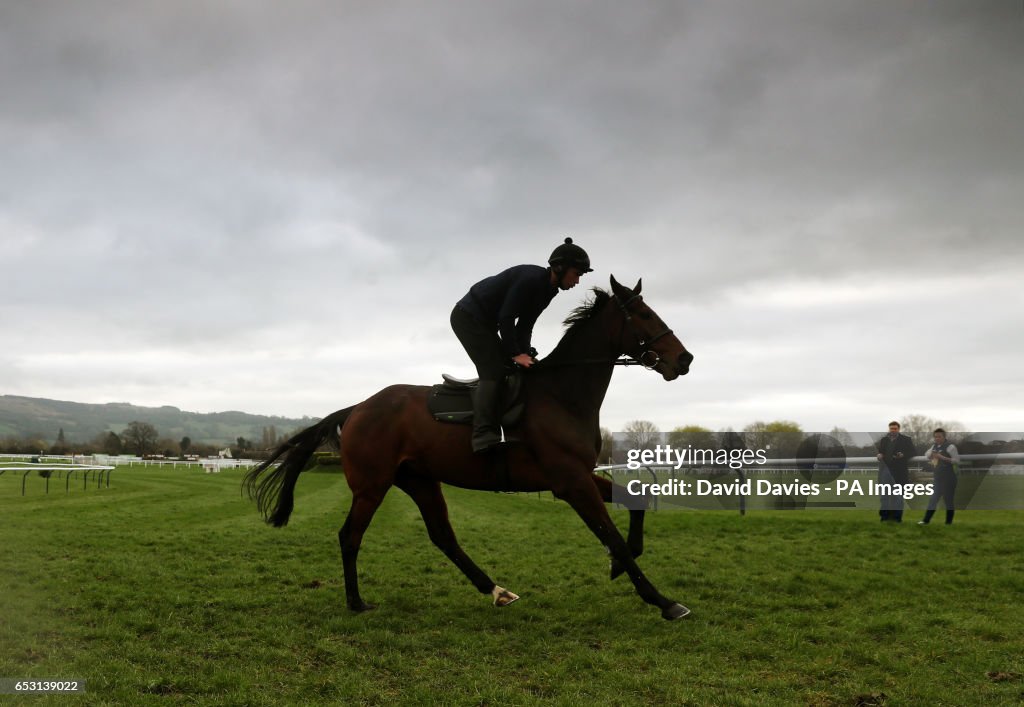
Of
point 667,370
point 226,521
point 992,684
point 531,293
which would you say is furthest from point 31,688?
point 226,521

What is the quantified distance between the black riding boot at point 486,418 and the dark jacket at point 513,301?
1.56ft

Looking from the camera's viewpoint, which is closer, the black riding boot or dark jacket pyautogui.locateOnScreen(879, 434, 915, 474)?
the black riding boot

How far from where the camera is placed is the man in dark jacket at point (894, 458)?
52.0 ft

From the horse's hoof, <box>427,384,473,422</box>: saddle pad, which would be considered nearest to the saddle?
<box>427,384,473,422</box>: saddle pad

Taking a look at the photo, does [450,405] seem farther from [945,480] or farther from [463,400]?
[945,480]

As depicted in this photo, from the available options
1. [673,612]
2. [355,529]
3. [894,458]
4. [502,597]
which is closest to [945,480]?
[894,458]

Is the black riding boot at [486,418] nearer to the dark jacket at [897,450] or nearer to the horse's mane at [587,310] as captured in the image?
the horse's mane at [587,310]

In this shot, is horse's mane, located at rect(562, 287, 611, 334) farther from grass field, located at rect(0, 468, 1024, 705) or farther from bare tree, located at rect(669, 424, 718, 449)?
bare tree, located at rect(669, 424, 718, 449)

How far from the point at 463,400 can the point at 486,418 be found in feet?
1.61

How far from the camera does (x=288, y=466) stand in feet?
27.3

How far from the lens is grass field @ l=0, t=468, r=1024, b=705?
5020 mm

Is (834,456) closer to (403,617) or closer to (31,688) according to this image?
(403,617)

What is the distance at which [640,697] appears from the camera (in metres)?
4.83

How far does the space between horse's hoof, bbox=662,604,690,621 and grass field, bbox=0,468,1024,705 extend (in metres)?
0.10
